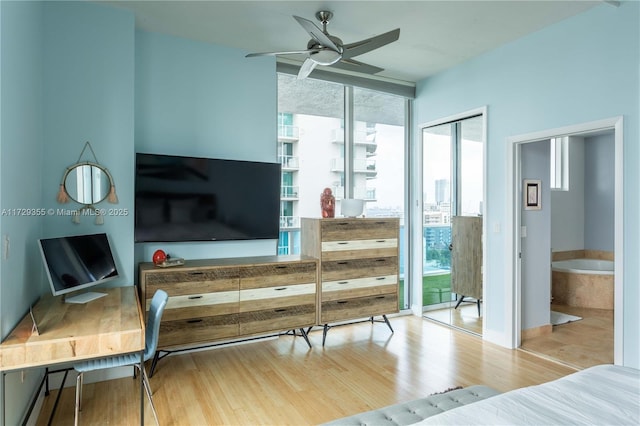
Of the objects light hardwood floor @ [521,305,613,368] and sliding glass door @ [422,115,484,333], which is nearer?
light hardwood floor @ [521,305,613,368]

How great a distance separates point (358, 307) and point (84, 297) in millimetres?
2441

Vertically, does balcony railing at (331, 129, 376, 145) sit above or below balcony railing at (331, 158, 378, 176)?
above

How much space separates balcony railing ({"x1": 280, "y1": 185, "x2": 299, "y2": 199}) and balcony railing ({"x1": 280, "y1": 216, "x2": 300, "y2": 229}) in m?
0.23

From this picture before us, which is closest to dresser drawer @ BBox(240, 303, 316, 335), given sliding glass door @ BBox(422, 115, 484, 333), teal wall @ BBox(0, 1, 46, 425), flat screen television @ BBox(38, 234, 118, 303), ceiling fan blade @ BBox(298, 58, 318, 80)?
flat screen television @ BBox(38, 234, 118, 303)

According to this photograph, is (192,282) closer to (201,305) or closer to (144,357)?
(201,305)

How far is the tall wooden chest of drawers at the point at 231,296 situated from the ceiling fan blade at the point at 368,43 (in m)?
1.87

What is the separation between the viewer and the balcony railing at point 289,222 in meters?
4.15

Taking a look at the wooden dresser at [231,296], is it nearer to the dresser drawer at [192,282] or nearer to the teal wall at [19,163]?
the dresser drawer at [192,282]

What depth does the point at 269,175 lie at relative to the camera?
12.5ft

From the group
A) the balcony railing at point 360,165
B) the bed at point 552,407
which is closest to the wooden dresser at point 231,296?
the balcony railing at point 360,165

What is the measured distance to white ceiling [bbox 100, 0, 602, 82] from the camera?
297 centimetres

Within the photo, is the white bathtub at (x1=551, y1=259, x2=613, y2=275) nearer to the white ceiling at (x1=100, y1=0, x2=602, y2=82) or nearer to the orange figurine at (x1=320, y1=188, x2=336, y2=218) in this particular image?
the white ceiling at (x1=100, y1=0, x2=602, y2=82)

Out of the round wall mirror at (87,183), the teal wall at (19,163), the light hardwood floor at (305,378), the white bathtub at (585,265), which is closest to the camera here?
the teal wall at (19,163)

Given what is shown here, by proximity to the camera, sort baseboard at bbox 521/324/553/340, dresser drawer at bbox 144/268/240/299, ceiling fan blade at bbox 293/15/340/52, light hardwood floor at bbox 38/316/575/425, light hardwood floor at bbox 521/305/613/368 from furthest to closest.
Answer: baseboard at bbox 521/324/553/340, light hardwood floor at bbox 521/305/613/368, dresser drawer at bbox 144/268/240/299, light hardwood floor at bbox 38/316/575/425, ceiling fan blade at bbox 293/15/340/52
